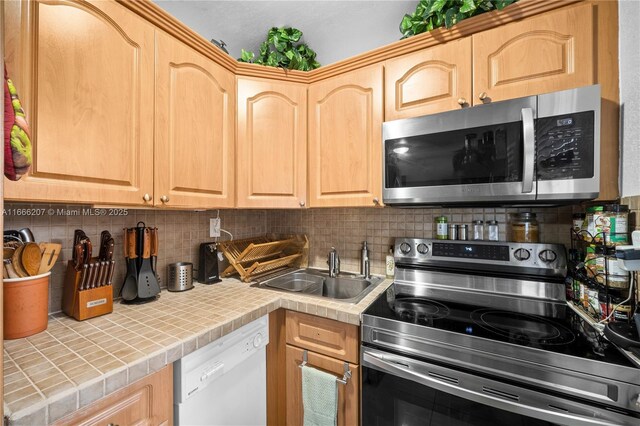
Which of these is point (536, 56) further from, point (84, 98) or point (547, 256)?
point (84, 98)

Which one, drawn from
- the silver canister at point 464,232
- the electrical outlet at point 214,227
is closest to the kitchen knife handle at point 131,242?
the electrical outlet at point 214,227

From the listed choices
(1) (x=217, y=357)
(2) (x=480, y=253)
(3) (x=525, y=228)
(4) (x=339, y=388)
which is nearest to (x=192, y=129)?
(1) (x=217, y=357)

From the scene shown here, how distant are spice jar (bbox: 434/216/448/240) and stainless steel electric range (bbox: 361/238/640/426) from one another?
5 centimetres

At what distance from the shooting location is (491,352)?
861 millimetres

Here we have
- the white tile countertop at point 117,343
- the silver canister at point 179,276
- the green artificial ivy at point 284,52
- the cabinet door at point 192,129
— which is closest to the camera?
the white tile countertop at point 117,343

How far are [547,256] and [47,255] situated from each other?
6.63ft

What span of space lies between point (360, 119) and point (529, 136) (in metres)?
0.72

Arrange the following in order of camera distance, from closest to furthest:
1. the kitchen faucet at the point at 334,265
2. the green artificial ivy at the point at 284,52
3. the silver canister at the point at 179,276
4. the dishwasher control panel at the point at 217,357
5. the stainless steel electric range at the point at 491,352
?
the stainless steel electric range at the point at 491,352, the dishwasher control panel at the point at 217,357, the silver canister at the point at 179,276, the green artificial ivy at the point at 284,52, the kitchen faucet at the point at 334,265

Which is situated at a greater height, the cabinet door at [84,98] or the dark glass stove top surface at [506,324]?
the cabinet door at [84,98]

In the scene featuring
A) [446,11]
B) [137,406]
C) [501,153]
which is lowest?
[137,406]

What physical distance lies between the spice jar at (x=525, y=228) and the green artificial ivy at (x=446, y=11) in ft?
3.05

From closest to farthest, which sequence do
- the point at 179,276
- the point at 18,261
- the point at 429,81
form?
the point at 18,261 → the point at 429,81 → the point at 179,276

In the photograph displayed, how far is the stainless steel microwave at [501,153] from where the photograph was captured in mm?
930

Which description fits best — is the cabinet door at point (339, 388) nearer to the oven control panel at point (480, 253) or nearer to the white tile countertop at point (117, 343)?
the white tile countertop at point (117, 343)
